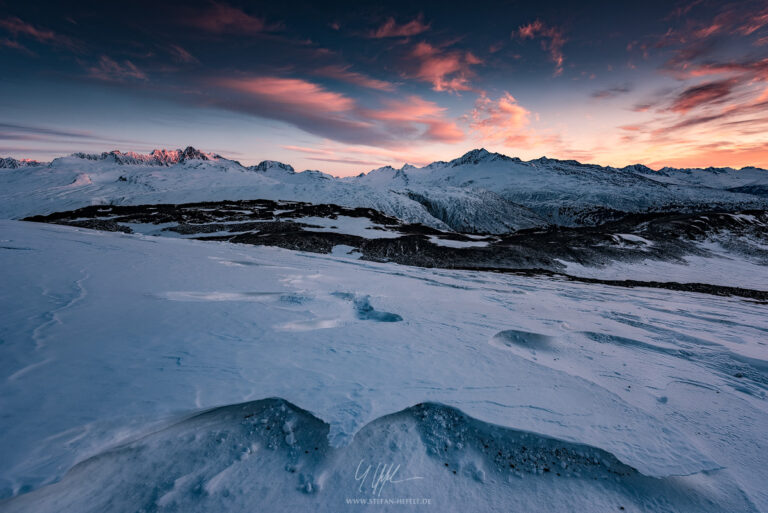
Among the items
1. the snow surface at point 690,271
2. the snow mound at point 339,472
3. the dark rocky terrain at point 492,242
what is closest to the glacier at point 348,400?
the snow mound at point 339,472

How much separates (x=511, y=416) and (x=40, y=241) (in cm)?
2128

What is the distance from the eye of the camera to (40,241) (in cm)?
1523

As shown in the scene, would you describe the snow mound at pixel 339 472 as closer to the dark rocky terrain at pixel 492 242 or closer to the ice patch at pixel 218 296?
the ice patch at pixel 218 296

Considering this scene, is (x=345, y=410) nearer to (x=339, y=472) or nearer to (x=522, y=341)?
(x=339, y=472)

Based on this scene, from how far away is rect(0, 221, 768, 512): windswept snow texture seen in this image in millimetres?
3719

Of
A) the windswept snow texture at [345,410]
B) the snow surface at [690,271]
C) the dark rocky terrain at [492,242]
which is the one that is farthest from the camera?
the dark rocky terrain at [492,242]

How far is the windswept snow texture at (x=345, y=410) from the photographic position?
372 centimetres

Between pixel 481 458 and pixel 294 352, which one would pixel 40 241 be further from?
pixel 481 458

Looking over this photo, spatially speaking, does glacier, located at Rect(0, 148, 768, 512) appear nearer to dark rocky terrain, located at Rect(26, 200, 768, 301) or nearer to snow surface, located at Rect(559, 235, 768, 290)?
dark rocky terrain, located at Rect(26, 200, 768, 301)

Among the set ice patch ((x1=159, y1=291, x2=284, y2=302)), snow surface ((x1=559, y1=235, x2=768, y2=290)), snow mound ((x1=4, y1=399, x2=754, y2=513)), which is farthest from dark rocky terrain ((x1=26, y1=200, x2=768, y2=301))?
snow mound ((x1=4, y1=399, x2=754, y2=513))

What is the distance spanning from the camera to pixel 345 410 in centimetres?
492

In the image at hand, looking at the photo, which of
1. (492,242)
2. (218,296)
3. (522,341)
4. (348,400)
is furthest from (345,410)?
(492,242)

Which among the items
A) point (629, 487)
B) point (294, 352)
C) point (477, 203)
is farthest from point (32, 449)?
point (477, 203)

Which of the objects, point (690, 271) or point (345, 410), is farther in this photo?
point (690, 271)
